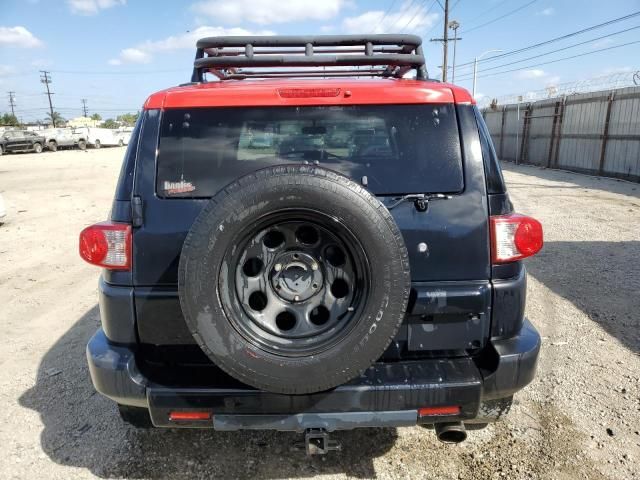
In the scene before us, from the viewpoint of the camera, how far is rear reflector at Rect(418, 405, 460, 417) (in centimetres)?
206

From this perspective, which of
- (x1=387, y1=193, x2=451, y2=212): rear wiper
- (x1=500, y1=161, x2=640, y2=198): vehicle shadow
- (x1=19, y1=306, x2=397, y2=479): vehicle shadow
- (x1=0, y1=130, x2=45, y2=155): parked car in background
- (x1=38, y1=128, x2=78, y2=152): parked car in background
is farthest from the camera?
(x1=38, y1=128, x2=78, y2=152): parked car in background

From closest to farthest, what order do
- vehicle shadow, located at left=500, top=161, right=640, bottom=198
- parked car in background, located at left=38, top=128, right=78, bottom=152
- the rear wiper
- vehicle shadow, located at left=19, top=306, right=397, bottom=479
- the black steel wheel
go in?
the black steel wheel < the rear wiper < vehicle shadow, located at left=19, top=306, right=397, bottom=479 < vehicle shadow, located at left=500, top=161, right=640, bottom=198 < parked car in background, located at left=38, top=128, right=78, bottom=152

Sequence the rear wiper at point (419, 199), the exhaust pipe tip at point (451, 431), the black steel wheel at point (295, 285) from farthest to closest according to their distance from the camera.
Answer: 1. the exhaust pipe tip at point (451, 431)
2. the rear wiper at point (419, 199)
3. the black steel wheel at point (295, 285)

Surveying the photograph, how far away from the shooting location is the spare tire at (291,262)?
6.12 ft

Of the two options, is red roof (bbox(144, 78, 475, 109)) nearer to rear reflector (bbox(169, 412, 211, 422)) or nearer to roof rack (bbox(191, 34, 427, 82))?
roof rack (bbox(191, 34, 427, 82))

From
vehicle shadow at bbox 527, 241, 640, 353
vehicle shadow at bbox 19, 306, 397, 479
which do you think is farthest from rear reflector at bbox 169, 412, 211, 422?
vehicle shadow at bbox 527, 241, 640, 353

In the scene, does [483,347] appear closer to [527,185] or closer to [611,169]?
[527,185]

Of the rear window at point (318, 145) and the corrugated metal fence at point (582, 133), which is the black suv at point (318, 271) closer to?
the rear window at point (318, 145)

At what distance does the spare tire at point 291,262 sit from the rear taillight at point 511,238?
51cm

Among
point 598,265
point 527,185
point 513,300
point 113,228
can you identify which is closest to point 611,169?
point 527,185

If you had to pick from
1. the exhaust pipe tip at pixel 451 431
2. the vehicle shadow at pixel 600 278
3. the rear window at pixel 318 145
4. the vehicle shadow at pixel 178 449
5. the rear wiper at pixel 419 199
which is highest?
the rear window at pixel 318 145

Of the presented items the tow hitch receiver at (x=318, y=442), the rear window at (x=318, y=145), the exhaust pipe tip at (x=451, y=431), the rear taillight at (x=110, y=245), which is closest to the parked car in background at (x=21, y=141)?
the rear taillight at (x=110, y=245)

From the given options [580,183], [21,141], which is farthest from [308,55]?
[21,141]

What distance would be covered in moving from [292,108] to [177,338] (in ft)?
3.81
